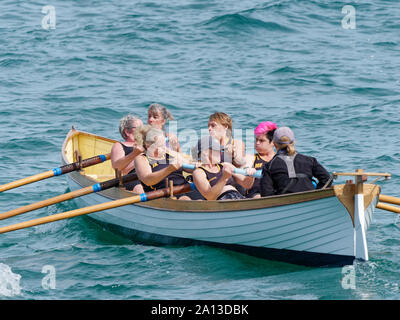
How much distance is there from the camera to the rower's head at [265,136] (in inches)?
322

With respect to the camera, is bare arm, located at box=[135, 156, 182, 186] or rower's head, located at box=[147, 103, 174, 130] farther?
rower's head, located at box=[147, 103, 174, 130]

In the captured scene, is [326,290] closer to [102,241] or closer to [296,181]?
[296,181]

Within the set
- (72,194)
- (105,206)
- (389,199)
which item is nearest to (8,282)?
(105,206)

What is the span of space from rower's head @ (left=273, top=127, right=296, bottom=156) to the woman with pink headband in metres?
0.84

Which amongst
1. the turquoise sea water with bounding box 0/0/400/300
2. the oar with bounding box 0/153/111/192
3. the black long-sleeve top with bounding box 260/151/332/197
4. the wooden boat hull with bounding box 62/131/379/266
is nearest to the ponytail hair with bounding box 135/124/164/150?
the wooden boat hull with bounding box 62/131/379/266

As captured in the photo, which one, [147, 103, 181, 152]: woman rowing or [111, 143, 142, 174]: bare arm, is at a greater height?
[147, 103, 181, 152]: woman rowing

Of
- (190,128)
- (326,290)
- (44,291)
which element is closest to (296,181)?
(326,290)

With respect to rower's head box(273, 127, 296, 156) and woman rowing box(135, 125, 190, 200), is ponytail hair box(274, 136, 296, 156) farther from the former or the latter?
woman rowing box(135, 125, 190, 200)

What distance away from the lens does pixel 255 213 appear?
7539 mm

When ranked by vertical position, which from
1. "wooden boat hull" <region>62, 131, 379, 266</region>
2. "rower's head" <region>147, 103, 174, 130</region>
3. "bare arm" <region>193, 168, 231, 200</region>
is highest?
"rower's head" <region>147, 103, 174, 130</region>

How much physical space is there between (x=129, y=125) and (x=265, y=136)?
1.96m

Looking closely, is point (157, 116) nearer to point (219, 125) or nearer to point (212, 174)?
point (219, 125)

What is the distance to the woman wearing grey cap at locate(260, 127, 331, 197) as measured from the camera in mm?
7316

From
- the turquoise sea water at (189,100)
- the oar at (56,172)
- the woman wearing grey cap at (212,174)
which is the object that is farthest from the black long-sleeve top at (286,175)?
the oar at (56,172)
